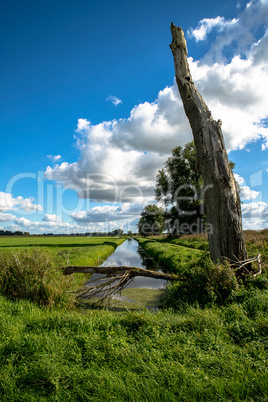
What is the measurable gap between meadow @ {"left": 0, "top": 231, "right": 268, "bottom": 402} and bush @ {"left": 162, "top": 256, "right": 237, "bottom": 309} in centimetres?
55

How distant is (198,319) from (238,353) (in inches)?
35.2

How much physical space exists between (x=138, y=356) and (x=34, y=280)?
3.90m

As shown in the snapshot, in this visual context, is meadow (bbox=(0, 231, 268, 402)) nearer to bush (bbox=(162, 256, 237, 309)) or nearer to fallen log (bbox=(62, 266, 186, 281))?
bush (bbox=(162, 256, 237, 309))

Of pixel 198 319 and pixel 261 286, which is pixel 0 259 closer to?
pixel 198 319

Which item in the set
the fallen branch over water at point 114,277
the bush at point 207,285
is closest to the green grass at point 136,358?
the bush at point 207,285

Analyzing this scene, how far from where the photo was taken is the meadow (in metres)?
2.52

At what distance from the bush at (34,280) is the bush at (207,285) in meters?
2.98

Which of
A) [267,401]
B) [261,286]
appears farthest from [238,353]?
[261,286]

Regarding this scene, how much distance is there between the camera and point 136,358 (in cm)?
304

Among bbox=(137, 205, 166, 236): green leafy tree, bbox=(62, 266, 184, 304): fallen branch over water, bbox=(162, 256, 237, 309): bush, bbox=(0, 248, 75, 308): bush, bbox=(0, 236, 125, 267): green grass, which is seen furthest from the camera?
bbox=(137, 205, 166, 236): green leafy tree

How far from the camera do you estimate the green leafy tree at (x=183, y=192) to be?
30.5 metres

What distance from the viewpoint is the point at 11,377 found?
9.39 ft

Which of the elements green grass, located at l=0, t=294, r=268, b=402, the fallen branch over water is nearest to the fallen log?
the fallen branch over water

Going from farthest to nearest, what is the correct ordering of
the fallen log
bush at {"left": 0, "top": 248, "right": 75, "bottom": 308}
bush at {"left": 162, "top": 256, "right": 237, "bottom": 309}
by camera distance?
the fallen log → bush at {"left": 0, "top": 248, "right": 75, "bottom": 308} → bush at {"left": 162, "top": 256, "right": 237, "bottom": 309}
